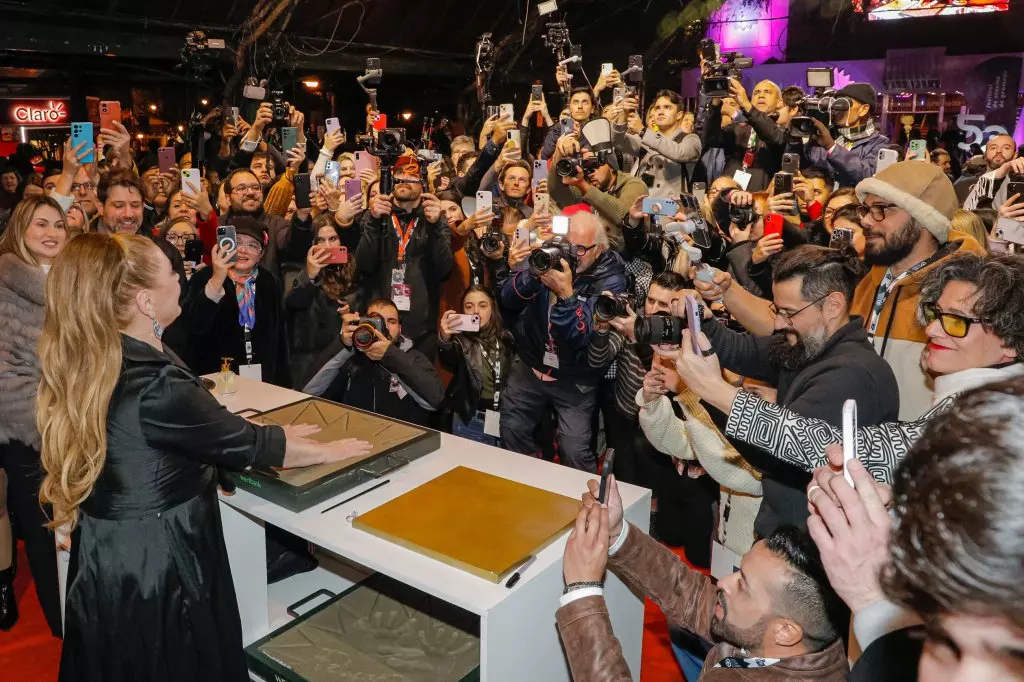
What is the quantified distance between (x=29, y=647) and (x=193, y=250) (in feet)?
5.79

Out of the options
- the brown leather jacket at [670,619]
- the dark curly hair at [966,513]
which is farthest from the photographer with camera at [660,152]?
the dark curly hair at [966,513]

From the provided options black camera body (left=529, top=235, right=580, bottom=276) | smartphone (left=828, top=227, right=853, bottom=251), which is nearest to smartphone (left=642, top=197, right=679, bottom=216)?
black camera body (left=529, top=235, right=580, bottom=276)

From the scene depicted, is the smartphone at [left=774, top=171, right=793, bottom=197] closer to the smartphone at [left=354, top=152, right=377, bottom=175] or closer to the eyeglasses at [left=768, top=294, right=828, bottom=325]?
the eyeglasses at [left=768, top=294, right=828, bottom=325]

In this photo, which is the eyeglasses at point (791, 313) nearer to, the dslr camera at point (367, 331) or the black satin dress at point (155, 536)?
the black satin dress at point (155, 536)

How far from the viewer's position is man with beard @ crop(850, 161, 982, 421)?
2.62 meters

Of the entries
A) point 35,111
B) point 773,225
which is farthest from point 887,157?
point 35,111

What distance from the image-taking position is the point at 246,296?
3.44 metres

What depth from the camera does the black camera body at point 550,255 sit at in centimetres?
306

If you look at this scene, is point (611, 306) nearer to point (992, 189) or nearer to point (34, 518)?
point (34, 518)

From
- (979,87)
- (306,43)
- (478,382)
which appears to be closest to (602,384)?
(478,382)

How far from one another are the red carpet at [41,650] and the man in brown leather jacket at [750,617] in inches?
46.1

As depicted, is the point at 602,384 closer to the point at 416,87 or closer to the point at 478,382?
the point at 478,382

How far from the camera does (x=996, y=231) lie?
301cm

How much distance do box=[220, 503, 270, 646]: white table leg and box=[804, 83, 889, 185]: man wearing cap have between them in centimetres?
399
